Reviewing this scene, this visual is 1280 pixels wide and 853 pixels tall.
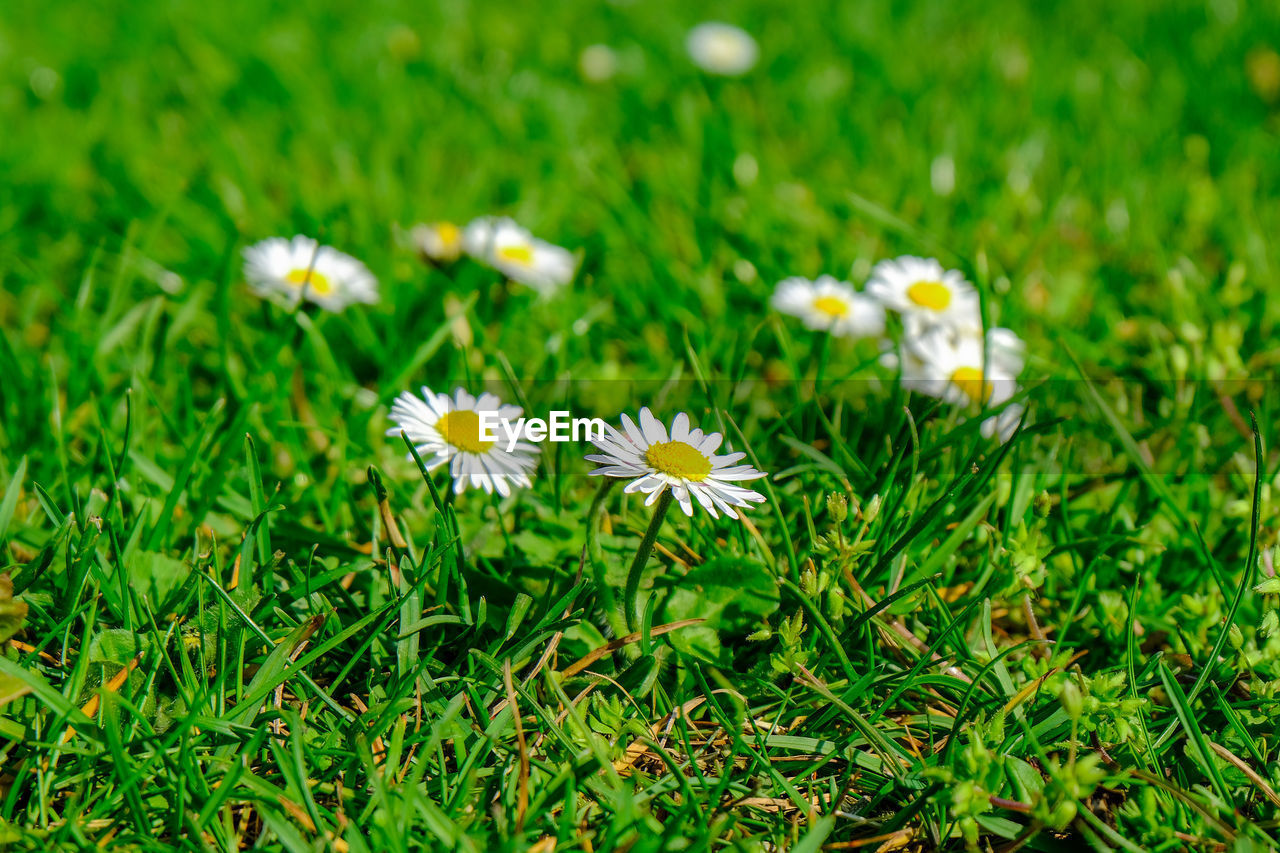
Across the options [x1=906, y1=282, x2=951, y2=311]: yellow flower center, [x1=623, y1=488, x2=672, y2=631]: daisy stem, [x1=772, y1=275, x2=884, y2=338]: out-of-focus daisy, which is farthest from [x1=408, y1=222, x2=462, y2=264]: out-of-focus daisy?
[x1=623, y1=488, x2=672, y2=631]: daisy stem

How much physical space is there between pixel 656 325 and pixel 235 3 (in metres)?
2.39

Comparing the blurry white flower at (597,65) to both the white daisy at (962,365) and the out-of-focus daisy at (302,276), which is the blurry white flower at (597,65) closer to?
the out-of-focus daisy at (302,276)

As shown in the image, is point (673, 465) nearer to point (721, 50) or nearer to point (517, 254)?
point (517, 254)

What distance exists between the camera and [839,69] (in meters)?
3.53

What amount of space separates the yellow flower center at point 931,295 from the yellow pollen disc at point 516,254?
853mm

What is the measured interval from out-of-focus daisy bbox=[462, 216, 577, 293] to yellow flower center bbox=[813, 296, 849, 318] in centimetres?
59

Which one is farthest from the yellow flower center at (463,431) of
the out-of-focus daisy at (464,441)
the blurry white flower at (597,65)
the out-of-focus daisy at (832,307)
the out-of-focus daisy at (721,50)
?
the out-of-focus daisy at (721,50)

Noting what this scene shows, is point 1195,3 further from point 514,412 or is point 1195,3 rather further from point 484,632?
point 484,632

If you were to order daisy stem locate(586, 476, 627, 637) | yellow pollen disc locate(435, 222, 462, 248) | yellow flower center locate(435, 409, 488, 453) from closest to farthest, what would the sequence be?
daisy stem locate(586, 476, 627, 637), yellow flower center locate(435, 409, 488, 453), yellow pollen disc locate(435, 222, 462, 248)

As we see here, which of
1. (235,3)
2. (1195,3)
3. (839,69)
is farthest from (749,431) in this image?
(1195,3)

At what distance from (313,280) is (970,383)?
1317mm

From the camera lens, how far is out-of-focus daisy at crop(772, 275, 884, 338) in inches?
81.0

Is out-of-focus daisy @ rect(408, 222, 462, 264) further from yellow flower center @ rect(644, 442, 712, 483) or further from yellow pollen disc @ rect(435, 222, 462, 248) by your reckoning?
yellow flower center @ rect(644, 442, 712, 483)

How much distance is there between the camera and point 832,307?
208 cm
